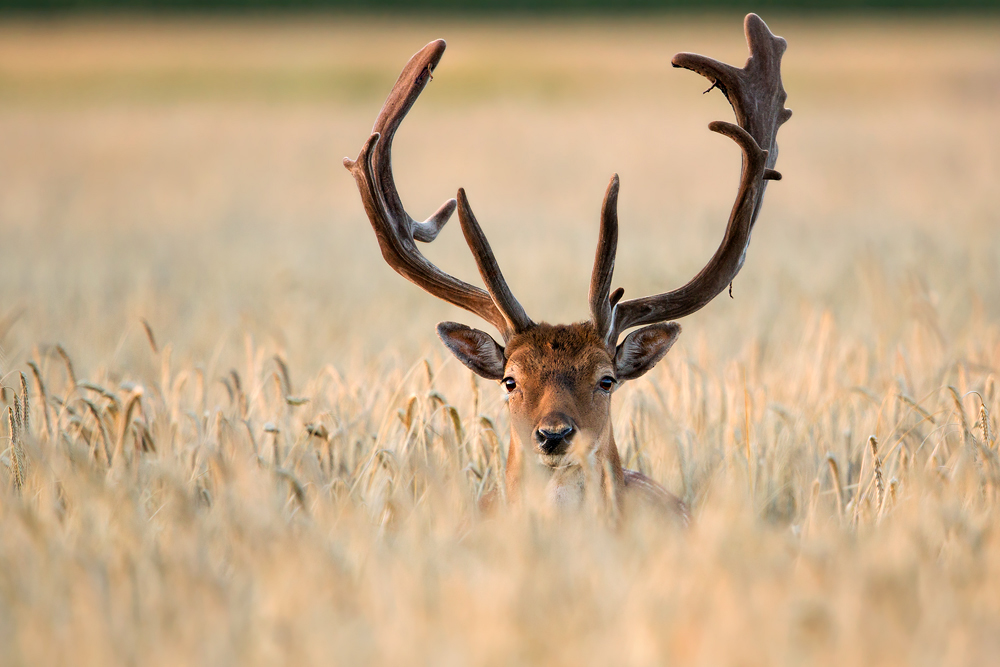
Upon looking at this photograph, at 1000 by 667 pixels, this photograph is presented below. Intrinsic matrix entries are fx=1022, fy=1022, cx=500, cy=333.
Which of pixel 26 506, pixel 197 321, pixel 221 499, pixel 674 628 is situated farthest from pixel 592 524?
pixel 197 321

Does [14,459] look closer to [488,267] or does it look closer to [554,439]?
[488,267]

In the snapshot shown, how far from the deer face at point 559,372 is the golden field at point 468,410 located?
0.88ft

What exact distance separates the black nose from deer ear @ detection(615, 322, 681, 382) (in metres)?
0.68

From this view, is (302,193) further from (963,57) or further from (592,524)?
(963,57)

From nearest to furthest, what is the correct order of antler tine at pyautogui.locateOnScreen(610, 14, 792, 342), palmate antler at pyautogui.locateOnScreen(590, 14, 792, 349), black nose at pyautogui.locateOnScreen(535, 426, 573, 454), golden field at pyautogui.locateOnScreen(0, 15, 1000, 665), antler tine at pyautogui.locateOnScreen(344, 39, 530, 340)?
golden field at pyautogui.locateOnScreen(0, 15, 1000, 665)
black nose at pyautogui.locateOnScreen(535, 426, 573, 454)
palmate antler at pyautogui.locateOnScreen(590, 14, 792, 349)
antler tine at pyautogui.locateOnScreen(610, 14, 792, 342)
antler tine at pyautogui.locateOnScreen(344, 39, 530, 340)

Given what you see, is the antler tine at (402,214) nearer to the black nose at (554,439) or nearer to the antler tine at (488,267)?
the antler tine at (488,267)

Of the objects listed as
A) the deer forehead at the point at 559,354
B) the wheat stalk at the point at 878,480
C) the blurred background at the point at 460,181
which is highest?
the blurred background at the point at 460,181

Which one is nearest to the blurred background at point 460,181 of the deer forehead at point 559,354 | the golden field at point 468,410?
the golden field at point 468,410

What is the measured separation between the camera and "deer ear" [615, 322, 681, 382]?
4.48 m

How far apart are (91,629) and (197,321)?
6.59 m

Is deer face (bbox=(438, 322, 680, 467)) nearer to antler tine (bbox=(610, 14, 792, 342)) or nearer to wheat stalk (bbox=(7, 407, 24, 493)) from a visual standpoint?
antler tine (bbox=(610, 14, 792, 342))

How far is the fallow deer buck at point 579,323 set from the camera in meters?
4.06

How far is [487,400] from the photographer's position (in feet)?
18.6

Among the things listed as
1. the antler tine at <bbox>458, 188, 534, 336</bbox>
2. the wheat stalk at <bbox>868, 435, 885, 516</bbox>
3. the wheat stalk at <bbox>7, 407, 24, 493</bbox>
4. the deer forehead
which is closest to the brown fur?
the deer forehead
